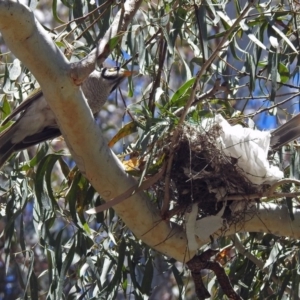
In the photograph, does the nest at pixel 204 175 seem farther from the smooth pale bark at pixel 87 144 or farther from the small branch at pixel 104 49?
the small branch at pixel 104 49

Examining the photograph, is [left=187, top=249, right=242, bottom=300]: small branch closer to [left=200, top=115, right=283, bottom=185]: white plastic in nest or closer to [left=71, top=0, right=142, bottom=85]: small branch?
[left=200, top=115, right=283, bottom=185]: white plastic in nest

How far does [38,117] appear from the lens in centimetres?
255

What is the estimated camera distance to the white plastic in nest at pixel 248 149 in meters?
2.06

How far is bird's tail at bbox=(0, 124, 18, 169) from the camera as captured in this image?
96.8 inches

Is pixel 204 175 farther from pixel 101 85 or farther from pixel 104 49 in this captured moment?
pixel 101 85

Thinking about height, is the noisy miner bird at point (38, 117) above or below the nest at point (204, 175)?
above

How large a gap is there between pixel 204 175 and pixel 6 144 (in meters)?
0.70

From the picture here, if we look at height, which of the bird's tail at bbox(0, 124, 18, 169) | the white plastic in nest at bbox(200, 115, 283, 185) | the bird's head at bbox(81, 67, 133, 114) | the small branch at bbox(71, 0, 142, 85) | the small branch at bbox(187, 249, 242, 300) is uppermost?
the bird's head at bbox(81, 67, 133, 114)

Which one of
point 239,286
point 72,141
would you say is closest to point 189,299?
point 239,286

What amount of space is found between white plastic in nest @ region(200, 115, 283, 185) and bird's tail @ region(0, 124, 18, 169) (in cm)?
66

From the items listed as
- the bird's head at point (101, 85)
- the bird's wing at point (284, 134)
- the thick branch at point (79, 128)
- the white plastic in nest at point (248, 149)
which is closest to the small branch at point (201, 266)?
the thick branch at point (79, 128)

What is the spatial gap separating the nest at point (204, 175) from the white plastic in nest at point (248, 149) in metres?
0.01

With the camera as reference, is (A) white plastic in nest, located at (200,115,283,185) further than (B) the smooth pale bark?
Yes

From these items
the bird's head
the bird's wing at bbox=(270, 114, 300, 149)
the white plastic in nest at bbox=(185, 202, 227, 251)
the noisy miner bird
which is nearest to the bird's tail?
the noisy miner bird
